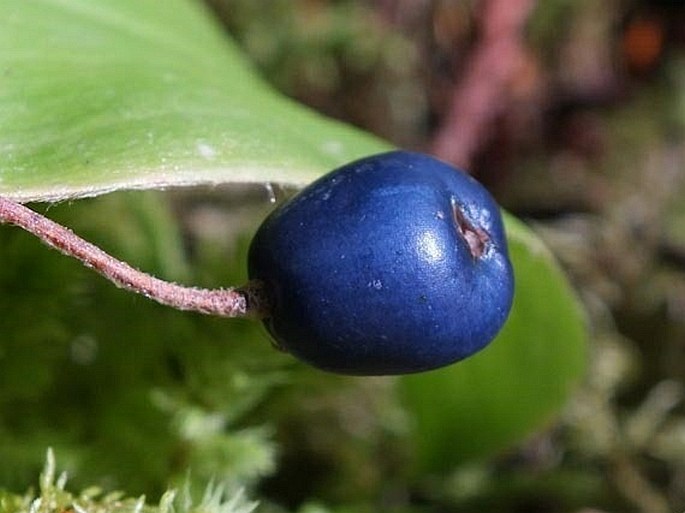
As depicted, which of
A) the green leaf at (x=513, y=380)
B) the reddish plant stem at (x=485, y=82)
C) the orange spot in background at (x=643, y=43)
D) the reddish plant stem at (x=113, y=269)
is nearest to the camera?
the reddish plant stem at (x=113, y=269)

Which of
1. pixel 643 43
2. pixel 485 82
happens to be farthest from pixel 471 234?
pixel 643 43

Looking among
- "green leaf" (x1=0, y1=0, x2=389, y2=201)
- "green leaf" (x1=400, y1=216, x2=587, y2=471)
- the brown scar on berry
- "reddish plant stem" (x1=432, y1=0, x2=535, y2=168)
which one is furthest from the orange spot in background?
the brown scar on berry

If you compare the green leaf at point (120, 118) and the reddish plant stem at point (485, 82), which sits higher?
the green leaf at point (120, 118)

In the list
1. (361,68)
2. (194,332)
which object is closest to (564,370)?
(194,332)

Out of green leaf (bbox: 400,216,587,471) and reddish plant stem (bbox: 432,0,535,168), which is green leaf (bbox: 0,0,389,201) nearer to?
green leaf (bbox: 400,216,587,471)

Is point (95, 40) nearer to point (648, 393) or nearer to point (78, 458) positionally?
point (78, 458)

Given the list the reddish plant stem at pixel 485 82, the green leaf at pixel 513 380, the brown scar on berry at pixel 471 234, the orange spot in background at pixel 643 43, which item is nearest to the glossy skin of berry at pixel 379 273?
the brown scar on berry at pixel 471 234

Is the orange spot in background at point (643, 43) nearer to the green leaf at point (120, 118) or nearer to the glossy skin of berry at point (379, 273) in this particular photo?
the green leaf at point (120, 118)
